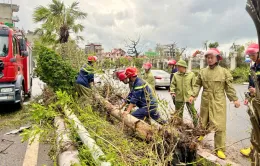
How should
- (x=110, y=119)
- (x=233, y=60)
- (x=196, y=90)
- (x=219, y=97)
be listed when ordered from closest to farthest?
1. (x=219, y=97)
2. (x=196, y=90)
3. (x=110, y=119)
4. (x=233, y=60)

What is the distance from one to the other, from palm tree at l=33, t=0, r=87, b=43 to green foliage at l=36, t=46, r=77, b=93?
13253 millimetres

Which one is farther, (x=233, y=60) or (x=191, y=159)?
(x=233, y=60)

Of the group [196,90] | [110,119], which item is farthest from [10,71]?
[196,90]

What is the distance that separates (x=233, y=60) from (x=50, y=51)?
2354cm

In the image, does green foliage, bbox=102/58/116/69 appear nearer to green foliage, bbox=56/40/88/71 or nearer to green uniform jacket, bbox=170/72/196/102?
green uniform jacket, bbox=170/72/196/102

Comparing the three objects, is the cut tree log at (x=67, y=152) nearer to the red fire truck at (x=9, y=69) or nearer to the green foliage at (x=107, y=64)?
the green foliage at (x=107, y=64)

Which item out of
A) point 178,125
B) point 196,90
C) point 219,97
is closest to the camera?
point 178,125

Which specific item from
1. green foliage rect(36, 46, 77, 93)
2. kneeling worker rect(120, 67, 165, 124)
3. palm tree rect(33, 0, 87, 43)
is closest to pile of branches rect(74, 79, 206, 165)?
kneeling worker rect(120, 67, 165, 124)

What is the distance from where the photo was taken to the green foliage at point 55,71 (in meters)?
7.98

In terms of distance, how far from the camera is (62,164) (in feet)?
10.8

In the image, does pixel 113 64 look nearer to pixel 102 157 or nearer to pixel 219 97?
pixel 219 97

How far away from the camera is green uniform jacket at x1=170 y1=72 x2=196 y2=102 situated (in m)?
5.77

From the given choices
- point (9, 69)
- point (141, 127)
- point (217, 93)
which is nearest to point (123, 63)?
point (9, 69)

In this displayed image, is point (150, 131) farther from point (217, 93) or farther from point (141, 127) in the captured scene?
point (217, 93)
